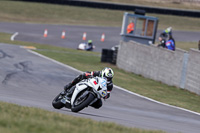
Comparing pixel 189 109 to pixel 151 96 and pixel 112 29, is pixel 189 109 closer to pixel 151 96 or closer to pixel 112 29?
pixel 151 96

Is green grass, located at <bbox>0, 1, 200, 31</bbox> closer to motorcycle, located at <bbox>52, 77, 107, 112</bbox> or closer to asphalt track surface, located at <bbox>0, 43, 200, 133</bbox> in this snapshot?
asphalt track surface, located at <bbox>0, 43, 200, 133</bbox>

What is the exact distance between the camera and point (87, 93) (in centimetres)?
898

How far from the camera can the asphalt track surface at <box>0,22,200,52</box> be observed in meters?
34.7

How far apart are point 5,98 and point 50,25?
32793mm

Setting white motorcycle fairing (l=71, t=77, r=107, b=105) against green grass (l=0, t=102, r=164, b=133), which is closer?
green grass (l=0, t=102, r=164, b=133)

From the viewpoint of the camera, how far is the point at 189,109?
12.8m

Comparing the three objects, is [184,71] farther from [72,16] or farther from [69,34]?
[72,16]

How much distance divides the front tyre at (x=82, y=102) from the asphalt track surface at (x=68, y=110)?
16cm

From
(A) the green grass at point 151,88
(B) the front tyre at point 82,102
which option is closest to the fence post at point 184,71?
(A) the green grass at point 151,88

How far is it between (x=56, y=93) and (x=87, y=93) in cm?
423

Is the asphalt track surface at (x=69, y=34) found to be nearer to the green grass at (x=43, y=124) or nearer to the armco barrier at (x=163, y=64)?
Answer: the armco barrier at (x=163, y=64)

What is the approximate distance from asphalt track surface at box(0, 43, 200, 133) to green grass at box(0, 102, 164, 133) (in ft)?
5.65

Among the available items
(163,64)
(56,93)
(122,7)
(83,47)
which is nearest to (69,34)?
(83,47)

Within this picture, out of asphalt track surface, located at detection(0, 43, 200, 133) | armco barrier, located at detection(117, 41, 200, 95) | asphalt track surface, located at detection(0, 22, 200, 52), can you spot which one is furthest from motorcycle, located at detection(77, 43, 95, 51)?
asphalt track surface, located at detection(0, 43, 200, 133)
